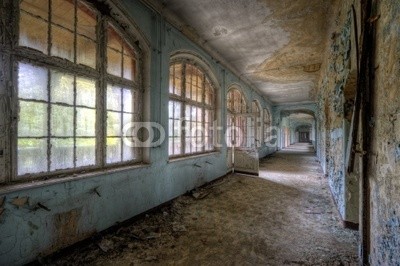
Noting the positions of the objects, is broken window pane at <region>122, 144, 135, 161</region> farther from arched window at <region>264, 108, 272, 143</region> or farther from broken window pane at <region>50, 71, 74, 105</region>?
arched window at <region>264, 108, 272, 143</region>

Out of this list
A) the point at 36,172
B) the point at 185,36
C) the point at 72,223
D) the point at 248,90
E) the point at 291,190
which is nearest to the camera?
the point at 36,172

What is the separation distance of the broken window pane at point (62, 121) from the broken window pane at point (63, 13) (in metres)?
0.99

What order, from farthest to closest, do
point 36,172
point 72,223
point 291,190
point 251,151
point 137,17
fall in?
point 251,151, point 291,190, point 137,17, point 72,223, point 36,172

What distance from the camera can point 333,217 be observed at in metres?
3.35

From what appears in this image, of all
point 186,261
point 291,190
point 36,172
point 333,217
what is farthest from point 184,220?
point 291,190

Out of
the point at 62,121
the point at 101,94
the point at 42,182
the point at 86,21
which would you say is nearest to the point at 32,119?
the point at 62,121

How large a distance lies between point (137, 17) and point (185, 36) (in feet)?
4.44

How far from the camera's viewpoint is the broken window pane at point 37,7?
6.72 ft

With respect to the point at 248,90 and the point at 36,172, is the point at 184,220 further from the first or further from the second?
the point at 248,90

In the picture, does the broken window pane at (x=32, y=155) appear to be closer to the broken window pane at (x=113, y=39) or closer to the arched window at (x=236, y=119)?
the broken window pane at (x=113, y=39)

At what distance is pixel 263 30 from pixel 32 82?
404 centimetres

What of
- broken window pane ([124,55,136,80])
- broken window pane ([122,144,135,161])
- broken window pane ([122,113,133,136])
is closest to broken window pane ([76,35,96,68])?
broken window pane ([124,55,136,80])

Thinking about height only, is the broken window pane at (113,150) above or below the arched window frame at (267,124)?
below

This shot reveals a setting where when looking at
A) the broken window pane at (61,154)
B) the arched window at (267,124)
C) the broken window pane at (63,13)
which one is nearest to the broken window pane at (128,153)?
the broken window pane at (61,154)
